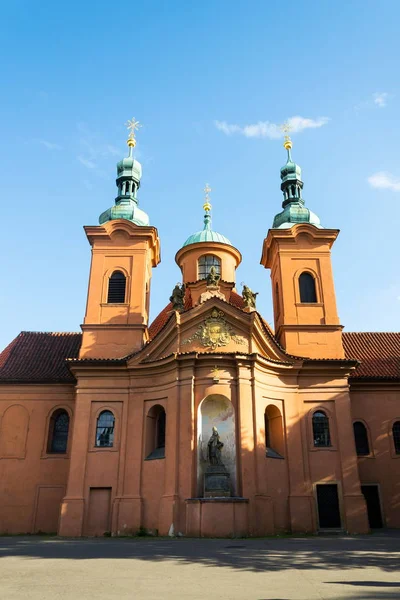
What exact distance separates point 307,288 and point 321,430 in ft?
24.5

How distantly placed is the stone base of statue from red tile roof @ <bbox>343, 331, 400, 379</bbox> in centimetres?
943

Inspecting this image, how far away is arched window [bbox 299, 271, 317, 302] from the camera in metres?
26.5

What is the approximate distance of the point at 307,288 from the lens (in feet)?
87.9

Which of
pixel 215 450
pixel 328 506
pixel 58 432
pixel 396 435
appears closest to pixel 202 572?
pixel 215 450

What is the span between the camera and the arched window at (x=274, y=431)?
890 inches

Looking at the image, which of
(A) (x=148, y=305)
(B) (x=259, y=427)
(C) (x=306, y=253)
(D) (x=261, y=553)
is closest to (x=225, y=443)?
(B) (x=259, y=427)

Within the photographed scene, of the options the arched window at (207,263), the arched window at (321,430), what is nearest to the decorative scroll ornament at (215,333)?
the arched window at (321,430)

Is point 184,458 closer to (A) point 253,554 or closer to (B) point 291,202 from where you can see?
(A) point 253,554

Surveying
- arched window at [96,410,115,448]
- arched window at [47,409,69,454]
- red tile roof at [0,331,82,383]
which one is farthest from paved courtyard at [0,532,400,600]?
red tile roof at [0,331,82,383]

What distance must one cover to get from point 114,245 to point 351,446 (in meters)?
15.4

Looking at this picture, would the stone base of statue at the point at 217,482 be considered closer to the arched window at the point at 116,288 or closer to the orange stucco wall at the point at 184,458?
the orange stucco wall at the point at 184,458

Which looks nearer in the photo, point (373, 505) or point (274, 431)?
point (274, 431)

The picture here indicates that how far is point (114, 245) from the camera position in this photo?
88.2 ft

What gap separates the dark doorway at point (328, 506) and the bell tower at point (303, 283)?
6.13 m
